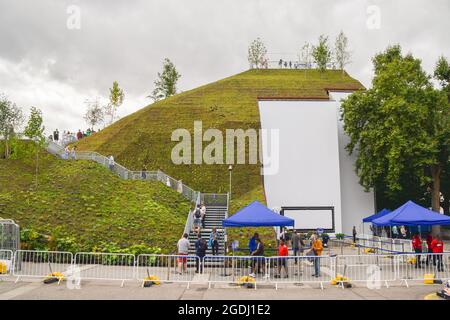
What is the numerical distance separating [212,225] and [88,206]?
7974 millimetres

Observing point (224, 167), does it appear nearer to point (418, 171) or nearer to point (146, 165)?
point (146, 165)

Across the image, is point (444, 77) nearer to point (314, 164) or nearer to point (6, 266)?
point (314, 164)

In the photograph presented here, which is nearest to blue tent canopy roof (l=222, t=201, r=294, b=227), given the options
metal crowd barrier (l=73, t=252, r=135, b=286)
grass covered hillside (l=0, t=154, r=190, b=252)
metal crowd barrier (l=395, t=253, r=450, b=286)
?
metal crowd barrier (l=73, t=252, r=135, b=286)

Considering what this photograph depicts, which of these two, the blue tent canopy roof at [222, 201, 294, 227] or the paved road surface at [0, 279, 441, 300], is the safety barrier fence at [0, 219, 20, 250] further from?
the blue tent canopy roof at [222, 201, 294, 227]

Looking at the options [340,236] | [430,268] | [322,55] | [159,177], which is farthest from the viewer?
[322,55]

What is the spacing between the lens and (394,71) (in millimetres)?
38281

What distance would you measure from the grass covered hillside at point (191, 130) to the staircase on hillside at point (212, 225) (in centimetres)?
113

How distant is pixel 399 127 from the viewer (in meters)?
36.4

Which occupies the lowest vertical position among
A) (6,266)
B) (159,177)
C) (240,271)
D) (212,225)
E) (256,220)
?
(240,271)

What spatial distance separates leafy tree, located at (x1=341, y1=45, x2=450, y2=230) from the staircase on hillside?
50.4 feet

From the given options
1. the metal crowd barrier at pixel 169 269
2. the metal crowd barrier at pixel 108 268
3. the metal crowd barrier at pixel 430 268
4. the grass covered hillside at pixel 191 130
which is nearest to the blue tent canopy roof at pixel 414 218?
the metal crowd barrier at pixel 430 268

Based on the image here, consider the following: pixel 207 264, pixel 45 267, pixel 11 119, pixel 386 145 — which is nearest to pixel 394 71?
A: pixel 386 145

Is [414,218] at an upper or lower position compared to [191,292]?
upper

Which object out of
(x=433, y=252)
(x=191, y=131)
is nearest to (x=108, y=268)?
(x=433, y=252)
